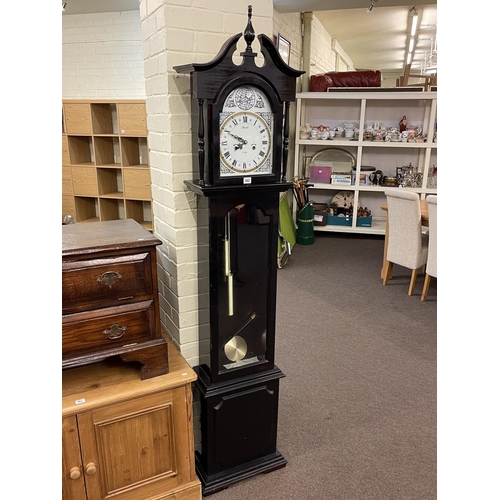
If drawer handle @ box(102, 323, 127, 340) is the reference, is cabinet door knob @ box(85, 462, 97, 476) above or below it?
below

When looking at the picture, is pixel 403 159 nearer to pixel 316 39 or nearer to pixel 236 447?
pixel 316 39

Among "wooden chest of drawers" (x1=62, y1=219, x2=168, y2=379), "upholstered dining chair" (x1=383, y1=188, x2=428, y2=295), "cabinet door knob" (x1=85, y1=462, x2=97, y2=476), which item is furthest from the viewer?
"upholstered dining chair" (x1=383, y1=188, x2=428, y2=295)

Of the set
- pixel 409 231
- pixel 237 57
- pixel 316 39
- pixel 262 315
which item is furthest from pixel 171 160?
pixel 316 39

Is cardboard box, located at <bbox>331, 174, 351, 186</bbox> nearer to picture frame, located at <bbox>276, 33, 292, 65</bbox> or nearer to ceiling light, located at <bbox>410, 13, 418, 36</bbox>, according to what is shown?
picture frame, located at <bbox>276, 33, 292, 65</bbox>

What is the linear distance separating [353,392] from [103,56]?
4.61 metres

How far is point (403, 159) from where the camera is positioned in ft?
19.1

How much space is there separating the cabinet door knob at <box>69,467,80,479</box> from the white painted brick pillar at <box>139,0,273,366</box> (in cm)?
57

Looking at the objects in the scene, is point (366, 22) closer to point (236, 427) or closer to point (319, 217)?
point (319, 217)

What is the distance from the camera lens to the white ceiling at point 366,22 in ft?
15.1

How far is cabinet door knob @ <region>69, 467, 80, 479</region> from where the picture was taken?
4.88 feet

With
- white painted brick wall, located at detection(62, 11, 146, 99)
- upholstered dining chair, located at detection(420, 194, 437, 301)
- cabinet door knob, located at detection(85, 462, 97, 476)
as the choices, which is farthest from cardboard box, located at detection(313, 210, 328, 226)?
cabinet door knob, located at detection(85, 462, 97, 476)

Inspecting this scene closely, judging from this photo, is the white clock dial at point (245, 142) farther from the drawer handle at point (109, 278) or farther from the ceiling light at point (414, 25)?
the ceiling light at point (414, 25)

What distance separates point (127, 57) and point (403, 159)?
12.0 ft

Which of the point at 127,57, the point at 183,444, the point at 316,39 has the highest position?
the point at 316,39
